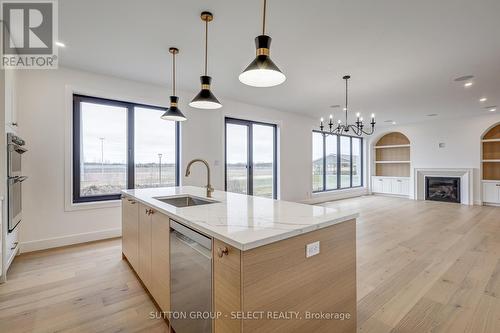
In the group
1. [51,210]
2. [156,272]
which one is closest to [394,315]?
[156,272]

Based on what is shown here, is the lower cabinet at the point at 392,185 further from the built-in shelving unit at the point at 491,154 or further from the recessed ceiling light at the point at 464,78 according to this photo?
the recessed ceiling light at the point at 464,78

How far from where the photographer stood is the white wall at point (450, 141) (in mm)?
6945

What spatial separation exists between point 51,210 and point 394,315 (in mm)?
4347

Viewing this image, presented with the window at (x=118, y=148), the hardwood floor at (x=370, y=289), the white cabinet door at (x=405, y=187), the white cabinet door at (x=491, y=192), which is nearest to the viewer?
the hardwood floor at (x=370, y=289)

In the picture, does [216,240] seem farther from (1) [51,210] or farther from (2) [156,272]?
(1) [51,210]

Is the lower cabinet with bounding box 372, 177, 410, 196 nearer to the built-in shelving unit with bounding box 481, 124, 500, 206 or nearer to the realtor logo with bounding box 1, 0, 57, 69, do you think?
the built-in shelving unit with bounding box 481, 124, 500, 206

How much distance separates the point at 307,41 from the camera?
2.79 metres

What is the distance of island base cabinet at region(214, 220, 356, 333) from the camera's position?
1071mm

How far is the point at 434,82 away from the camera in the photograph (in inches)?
162

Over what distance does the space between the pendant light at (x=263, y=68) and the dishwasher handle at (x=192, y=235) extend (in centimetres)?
109

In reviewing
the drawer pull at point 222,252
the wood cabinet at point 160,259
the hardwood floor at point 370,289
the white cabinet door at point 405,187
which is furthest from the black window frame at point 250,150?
the white cabinet door at point 405,187

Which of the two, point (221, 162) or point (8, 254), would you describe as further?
point (221, 162)

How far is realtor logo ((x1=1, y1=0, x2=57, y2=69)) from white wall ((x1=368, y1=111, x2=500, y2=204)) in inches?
378

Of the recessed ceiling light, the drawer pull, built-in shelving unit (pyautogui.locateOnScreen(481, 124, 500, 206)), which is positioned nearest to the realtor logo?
the drawer pull
